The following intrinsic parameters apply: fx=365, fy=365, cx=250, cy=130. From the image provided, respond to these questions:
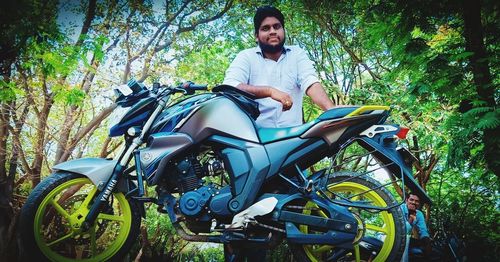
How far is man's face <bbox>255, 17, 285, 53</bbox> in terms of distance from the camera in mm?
2656

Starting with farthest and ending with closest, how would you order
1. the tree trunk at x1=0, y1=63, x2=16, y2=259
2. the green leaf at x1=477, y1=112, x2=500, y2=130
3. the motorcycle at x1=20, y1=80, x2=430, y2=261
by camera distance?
the tree trunk at x1=0, y1=63, x2=16, y2=259 → the green leaf at x1=477, y1=112, x2=500, y2=130 → the motorcycle at x1=20, y1=80, x2=430, y2=261

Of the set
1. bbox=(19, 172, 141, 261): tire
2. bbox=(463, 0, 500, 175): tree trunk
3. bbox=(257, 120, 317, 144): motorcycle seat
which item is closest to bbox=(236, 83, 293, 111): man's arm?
bbox=(257, 120, 317, 144): motorcycle seat

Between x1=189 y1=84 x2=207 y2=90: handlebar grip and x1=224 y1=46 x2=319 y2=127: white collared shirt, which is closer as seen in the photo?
x1=189 y1=84 x2=207 y2=90: handlebar grip

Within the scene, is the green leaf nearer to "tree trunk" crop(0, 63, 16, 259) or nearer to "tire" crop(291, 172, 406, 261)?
"tire" crop(291, 172, 406, 261)

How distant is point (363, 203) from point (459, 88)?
175cm

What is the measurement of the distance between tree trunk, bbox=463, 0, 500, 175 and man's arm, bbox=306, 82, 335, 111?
146cm

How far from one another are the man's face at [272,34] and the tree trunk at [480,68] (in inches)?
64.0

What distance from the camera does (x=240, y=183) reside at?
206 centimetres

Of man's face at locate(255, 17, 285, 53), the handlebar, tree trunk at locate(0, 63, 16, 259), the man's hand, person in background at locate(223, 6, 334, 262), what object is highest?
man's face at locate(255, 17, 285, 53)

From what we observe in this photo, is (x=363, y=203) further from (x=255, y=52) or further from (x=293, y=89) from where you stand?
(x=255, y=52)

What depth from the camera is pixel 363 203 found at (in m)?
2.10

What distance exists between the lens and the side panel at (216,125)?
7.08 feet

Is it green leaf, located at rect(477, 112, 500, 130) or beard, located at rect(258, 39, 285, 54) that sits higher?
beard, located at rect(258, 39, 285, 54)

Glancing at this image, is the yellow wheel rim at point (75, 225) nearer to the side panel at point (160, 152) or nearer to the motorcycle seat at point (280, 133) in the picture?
the side panel at point (160, 152)
